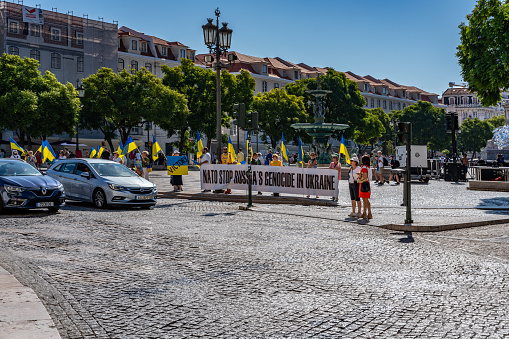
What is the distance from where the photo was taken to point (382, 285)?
7.52m

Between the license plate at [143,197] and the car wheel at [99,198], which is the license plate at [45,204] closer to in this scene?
the car wheel at [99,198]

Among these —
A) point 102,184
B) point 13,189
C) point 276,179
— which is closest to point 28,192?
point 13,189

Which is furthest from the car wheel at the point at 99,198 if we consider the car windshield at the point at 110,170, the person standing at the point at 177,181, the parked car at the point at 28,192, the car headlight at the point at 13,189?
the person standing at the point at 177,181

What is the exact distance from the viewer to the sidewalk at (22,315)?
5172 millimetres

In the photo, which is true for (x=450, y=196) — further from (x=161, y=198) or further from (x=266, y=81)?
(x=266, y=81)

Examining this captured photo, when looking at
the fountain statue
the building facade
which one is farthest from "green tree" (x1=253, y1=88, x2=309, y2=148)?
the building facade

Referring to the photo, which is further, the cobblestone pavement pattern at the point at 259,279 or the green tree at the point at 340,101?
the green tree at the point at 340,101

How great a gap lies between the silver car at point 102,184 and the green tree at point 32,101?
32565 mm

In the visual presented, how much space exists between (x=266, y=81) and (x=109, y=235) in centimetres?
8785

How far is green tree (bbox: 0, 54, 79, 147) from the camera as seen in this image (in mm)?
49594

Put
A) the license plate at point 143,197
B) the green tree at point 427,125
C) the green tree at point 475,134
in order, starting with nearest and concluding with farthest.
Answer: the license plate at point 143,197 < the green tree at point 427,125 < the green tree at point 475,134

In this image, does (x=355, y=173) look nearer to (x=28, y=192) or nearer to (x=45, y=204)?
(x=45, y=204)

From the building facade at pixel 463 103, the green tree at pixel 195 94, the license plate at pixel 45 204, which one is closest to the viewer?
the license plate at pixel 45 204

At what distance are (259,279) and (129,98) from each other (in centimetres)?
4902
